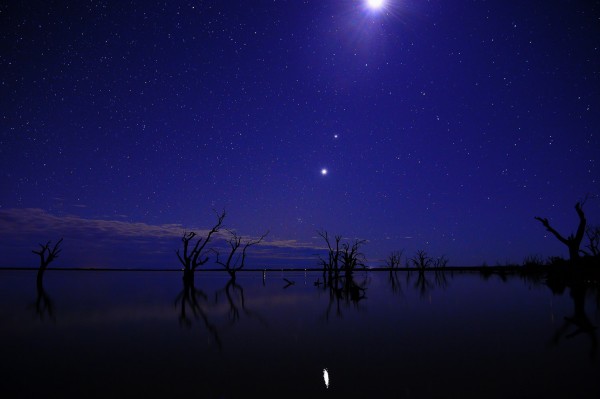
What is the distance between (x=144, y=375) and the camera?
219 inches

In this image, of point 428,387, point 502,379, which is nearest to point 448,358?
point 502,379

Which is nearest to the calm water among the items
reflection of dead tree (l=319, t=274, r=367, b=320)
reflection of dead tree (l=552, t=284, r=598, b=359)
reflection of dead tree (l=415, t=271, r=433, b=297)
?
reflection of dead tree (l=552, t=284, r=598, b=359)

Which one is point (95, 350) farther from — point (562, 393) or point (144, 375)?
point (562, 393)

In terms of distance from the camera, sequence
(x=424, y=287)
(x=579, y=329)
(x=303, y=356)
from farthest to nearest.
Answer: (x=424, y=287) → (x=579, y=329) → (x=303, y=356)

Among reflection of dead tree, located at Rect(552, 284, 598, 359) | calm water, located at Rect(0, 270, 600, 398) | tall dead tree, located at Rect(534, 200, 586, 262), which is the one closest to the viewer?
calm water, located at Rect(0, 270, 600, 398)

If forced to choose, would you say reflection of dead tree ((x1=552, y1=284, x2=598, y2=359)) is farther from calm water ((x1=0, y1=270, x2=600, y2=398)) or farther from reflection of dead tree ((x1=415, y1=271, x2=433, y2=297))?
reflection of dead tree ((x1=415, y1=271, x2=433, y2=297))

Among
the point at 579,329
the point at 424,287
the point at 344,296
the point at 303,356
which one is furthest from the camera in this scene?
the point at 424,287

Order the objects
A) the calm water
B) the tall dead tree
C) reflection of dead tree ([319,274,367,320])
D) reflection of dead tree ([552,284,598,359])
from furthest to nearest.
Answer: the tall dead tree
reflection of dead tree ([319,274,367,320])
reflection of dead tree ([552,284,598,359])
the calm water

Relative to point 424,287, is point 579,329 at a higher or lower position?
higher

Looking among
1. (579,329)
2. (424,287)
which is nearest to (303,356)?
(579,329)

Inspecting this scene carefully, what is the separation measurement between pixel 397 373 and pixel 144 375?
4.44 m

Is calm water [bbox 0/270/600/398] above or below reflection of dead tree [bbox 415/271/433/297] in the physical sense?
above

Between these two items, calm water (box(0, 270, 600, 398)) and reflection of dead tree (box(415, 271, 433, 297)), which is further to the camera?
reflection of dead tree (box(415, 271, 433, 297))

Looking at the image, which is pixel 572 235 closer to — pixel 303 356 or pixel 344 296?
pixel 344 296
